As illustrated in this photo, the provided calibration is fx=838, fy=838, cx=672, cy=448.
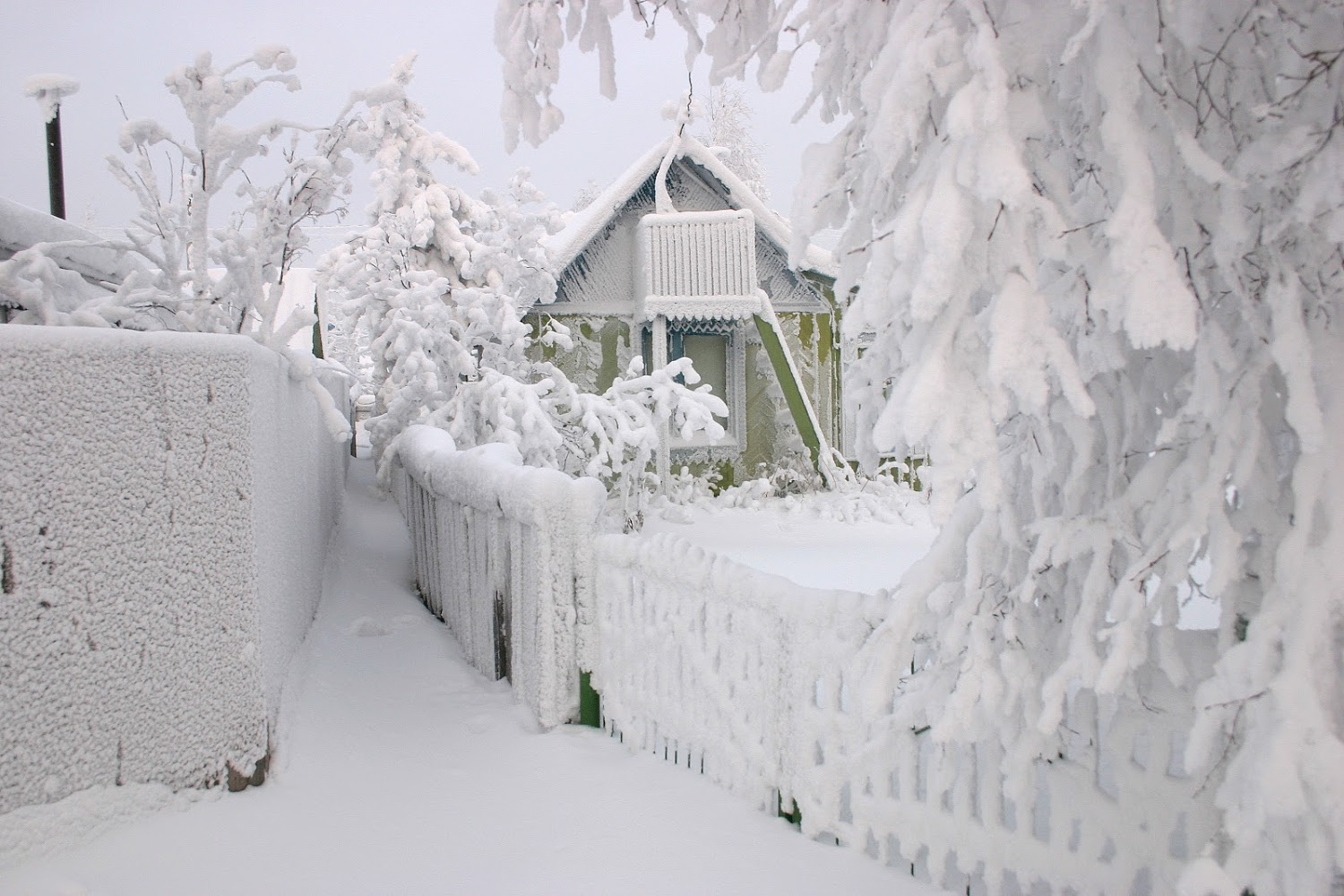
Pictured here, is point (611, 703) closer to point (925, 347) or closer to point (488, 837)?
point (488, 837)

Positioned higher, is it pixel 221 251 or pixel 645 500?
pixel 221 251

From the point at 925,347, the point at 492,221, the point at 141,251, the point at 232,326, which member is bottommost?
the point at 925,347

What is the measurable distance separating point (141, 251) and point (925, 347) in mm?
4810

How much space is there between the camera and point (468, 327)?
1159cm

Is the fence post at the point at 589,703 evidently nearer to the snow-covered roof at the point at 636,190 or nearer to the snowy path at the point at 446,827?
the snowy path at the point at 446,827

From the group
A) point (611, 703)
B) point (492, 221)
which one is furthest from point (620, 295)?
point (611, 703)

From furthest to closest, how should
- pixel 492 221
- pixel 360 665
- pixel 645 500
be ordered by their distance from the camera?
pixel 645 500
pixel 492 221
pixel 360 665

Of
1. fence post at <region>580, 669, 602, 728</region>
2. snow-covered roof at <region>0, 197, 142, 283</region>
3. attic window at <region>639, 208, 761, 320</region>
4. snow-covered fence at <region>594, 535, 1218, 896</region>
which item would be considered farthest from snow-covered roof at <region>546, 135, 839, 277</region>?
snow-covered fence at <region>594, 535, 1218, 896</region>

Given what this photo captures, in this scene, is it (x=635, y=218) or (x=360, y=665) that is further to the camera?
(x=635, y=218)

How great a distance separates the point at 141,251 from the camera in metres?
4.79

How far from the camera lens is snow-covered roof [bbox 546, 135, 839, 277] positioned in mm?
14531

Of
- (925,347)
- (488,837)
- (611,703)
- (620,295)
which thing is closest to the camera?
(925,347)

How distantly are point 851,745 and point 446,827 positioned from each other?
1.65 meters

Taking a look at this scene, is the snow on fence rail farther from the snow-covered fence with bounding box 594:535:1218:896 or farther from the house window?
the house window
